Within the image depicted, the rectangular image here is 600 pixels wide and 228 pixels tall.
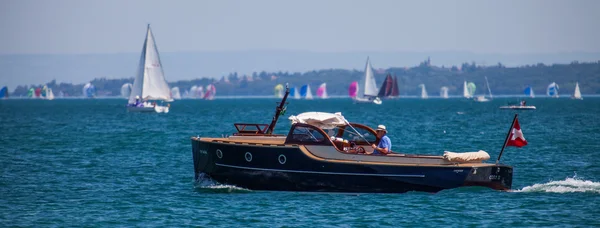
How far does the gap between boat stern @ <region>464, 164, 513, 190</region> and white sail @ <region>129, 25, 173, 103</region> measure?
85.1 meters

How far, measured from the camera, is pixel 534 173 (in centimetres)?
3625

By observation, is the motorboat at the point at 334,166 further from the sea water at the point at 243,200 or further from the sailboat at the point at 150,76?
the sailboat at the point at 150,76

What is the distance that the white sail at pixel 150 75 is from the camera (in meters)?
111

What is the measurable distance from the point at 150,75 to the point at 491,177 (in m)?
86.1

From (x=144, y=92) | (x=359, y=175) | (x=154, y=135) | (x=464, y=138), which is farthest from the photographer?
(x=144, y=92)

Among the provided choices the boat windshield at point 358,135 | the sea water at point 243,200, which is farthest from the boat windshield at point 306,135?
the sea water at point 243,200

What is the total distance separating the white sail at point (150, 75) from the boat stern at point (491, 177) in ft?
279

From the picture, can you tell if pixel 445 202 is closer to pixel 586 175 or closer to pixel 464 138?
pixel 586 175

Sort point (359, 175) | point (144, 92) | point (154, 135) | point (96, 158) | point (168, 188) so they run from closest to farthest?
point (359, 175) → point (168, 188) → point (96, 158) → point (154, 135) → point (144, 92)

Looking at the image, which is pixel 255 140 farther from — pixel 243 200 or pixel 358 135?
pixel 358 135

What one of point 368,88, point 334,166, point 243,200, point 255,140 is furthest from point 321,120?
point 368,88

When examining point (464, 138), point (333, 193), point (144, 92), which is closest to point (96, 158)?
point (333, 193)

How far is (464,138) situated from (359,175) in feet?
112

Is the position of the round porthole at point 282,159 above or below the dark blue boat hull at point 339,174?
above
